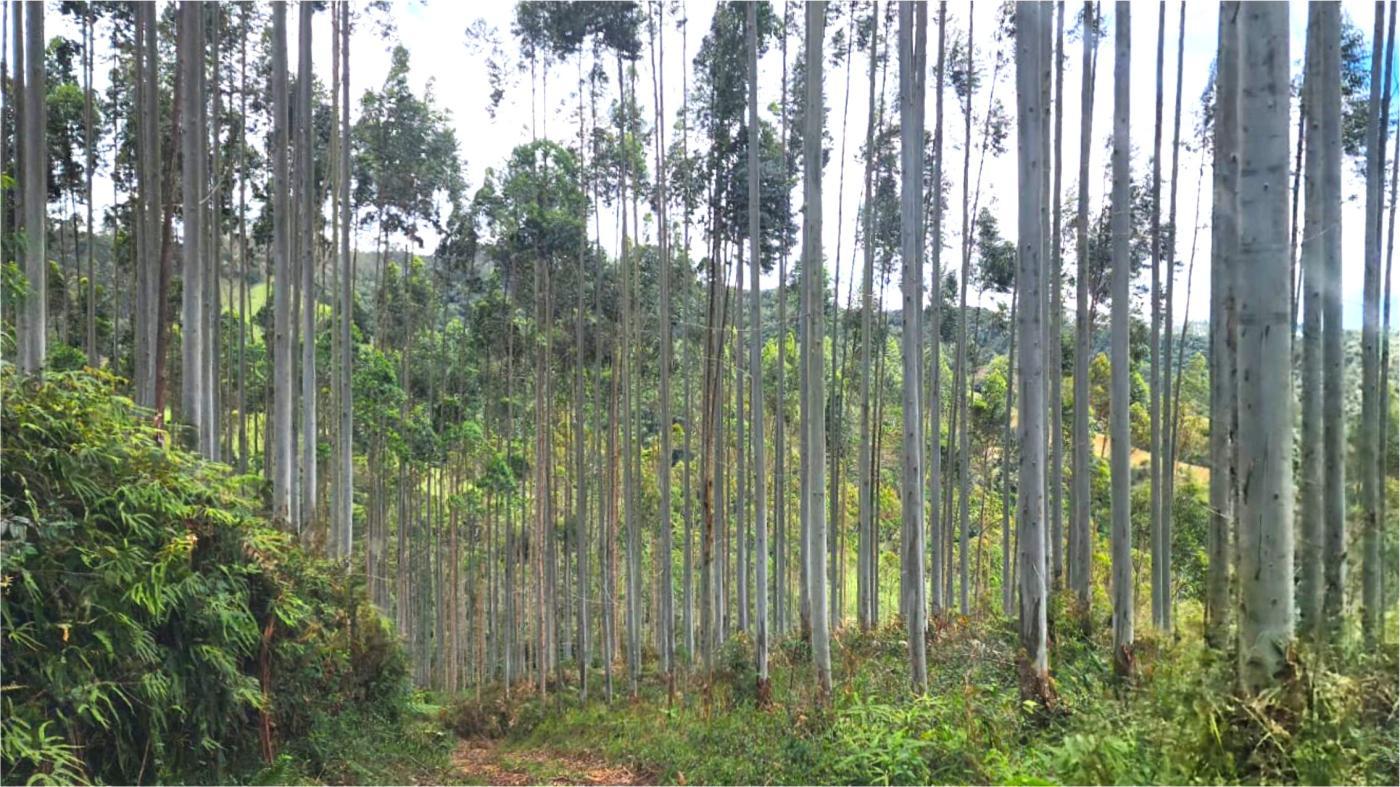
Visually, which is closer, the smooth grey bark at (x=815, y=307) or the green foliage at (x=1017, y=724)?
the green foliage at (x=1017, y=724)

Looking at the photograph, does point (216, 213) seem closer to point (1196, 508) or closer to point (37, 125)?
point (37, 125)

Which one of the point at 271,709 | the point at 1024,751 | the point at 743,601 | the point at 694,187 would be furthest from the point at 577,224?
the point at 1024,751

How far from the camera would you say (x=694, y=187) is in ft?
49.4

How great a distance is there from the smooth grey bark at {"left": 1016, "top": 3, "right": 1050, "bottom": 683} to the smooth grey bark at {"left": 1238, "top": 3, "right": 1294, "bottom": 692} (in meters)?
2.13

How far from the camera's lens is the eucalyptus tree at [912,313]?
7520 mm

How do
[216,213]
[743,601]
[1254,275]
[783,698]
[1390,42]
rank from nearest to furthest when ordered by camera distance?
[1254,275] < [1390,42] < [783,698] < [216,213] < [743,601]

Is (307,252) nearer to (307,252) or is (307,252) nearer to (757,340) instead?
(307,252)

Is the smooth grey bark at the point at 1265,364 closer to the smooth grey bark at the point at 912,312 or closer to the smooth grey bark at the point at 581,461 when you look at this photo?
the smooth grey bark at the point at 912,312

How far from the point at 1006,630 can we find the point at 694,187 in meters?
8.69

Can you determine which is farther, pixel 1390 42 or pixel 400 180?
pixel 400 180

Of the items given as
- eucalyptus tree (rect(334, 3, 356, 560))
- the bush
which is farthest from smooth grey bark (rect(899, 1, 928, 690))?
eucalyptus tree (rect(334, 3, 356, 560))

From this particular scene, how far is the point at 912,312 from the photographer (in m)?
7.88

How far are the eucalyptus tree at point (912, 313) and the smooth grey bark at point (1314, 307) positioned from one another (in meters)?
2.83

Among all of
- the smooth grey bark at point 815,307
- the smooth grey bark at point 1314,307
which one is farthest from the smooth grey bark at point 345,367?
the smooth grey bark at point 1314,307
